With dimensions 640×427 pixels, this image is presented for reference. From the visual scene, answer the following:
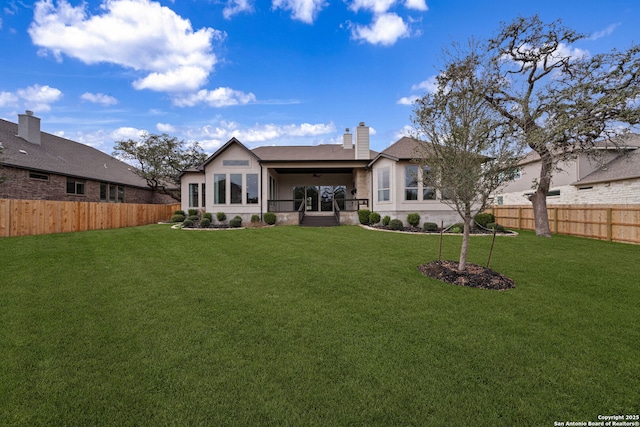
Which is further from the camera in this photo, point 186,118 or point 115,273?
point 186,118

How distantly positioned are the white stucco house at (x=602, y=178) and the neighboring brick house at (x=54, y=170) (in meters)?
25.3

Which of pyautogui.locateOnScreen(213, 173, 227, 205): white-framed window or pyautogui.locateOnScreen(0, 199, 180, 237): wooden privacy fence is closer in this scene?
pyautogui.locateOnScreen(0, 199, 180, 237): wooden privacy fence

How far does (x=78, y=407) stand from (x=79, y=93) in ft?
64.0

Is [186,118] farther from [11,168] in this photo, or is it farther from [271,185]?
[11,168]

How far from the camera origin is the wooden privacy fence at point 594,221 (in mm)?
10469

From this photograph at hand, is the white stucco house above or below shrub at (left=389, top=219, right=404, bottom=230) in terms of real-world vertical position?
above

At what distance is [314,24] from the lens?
1352 cm

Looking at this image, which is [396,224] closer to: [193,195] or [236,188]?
[236,188]

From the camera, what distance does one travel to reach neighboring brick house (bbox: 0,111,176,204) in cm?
1596

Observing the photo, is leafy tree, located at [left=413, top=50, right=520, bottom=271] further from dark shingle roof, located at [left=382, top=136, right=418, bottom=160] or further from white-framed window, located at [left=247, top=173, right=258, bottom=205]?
white-framed window, located at [left=247, top=173, right=258, bottom=205]

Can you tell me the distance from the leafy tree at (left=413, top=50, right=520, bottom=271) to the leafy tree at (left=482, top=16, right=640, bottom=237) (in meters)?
4.19

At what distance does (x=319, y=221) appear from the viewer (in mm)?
17844

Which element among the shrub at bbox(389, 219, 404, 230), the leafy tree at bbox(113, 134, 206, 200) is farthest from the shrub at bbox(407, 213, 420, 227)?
the leafy tree at bbox(113, 134, 206, 200)

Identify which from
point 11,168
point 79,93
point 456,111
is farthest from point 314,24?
point 11,168
